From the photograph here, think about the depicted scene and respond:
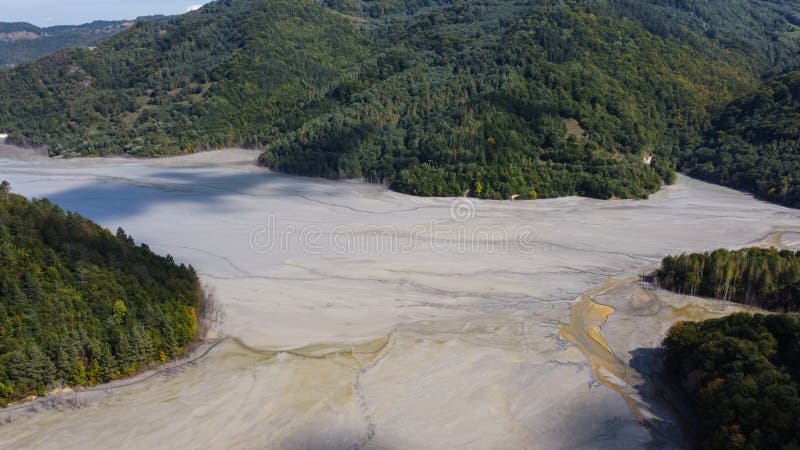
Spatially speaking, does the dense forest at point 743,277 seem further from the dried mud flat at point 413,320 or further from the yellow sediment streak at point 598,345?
the yellow sediment streak at point 598,345

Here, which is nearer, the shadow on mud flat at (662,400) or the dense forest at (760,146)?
the shadow on mud flat at (662,400)

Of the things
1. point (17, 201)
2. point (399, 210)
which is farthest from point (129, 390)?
point (399, 210)

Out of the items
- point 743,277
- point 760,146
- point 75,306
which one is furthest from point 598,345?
point 760,146

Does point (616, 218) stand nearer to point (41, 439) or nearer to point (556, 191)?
point (556, 191)

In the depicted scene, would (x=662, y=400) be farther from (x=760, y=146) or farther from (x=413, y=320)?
(x=760, y=146)

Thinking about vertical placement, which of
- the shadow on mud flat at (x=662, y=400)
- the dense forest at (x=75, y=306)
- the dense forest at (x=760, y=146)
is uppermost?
the dense forest at (x=760, y=146)

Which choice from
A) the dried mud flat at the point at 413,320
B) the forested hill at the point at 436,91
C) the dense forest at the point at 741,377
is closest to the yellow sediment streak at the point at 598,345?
the dried mud flat at the point at 413,320

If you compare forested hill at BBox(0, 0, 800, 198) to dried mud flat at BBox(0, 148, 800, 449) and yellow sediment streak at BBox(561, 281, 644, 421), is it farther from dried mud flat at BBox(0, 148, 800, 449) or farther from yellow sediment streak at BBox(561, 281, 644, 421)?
yellow sediment streak at BBox(561, 281, 644, 421)
